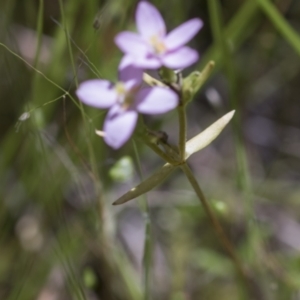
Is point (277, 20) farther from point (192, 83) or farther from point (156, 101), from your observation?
point (156, 101)

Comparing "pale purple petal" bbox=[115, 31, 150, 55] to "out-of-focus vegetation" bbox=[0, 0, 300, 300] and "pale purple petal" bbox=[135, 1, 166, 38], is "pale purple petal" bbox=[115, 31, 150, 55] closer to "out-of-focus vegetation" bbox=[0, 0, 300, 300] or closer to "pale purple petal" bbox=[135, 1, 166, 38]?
"pale purple petal" bbox=[135, 1, 166, 38]

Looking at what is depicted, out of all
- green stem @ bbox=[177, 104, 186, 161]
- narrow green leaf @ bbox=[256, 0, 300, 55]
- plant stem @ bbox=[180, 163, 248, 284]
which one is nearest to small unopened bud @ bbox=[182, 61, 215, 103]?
green stem @ bbox=[177, 104, 186, 161]

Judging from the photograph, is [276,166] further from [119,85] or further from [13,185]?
[119,85]

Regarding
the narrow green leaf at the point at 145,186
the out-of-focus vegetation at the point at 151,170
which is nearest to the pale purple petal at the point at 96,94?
the narrow green leaf at the point at 145,186

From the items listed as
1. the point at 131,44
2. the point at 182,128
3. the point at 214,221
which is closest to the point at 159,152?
the point at 182,128

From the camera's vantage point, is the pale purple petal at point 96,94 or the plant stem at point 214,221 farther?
the plant stem at point 214,221

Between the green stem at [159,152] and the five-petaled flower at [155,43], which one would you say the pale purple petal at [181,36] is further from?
the green stem at [159,152]
